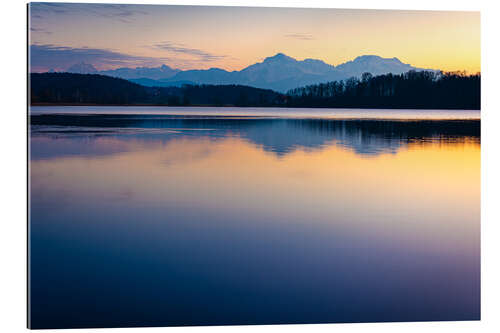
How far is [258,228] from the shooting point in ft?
23.7

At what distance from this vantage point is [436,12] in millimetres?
7305

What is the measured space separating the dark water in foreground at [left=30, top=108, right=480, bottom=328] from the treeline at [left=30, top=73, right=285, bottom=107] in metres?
0.44

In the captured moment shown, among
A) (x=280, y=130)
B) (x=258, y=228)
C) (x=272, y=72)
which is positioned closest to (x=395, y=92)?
(x=272, y=72)

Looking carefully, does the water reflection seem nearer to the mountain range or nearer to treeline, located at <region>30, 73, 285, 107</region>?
treeline, located at <region>30, 73, 285, 107</region>

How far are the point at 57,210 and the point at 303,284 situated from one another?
2838 mm

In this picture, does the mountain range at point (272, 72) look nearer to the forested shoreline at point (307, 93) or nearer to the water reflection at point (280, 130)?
the forested shoreline at point (307, 93)

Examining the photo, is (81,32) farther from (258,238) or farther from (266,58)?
(258,238)

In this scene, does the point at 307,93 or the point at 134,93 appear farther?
the point at 307,93

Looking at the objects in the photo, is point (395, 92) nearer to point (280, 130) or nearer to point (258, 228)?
point (280, 130)

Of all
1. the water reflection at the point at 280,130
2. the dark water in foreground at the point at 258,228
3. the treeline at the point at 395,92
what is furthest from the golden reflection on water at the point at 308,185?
the treeline at the point at 395,92

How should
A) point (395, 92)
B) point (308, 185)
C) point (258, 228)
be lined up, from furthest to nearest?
1. point (395, 92)
2. point (308, 185)
3. point (258, 228)

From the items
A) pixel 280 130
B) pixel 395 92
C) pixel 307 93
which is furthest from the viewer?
pixel 280 130

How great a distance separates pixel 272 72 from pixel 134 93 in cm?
181
